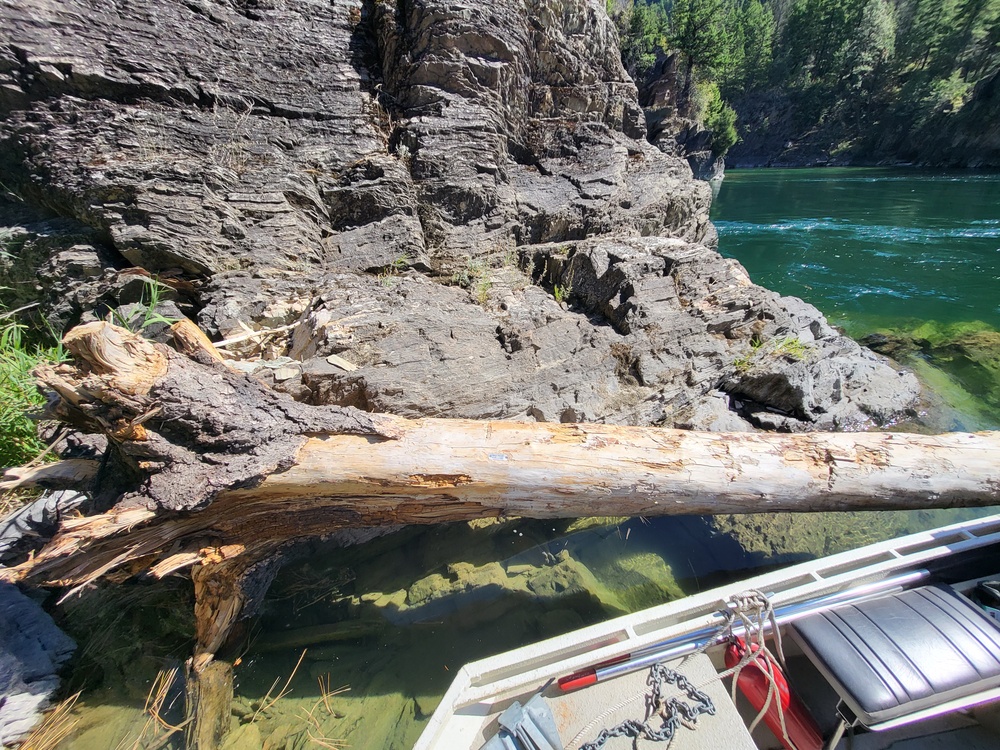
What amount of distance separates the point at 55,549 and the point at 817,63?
74.2m

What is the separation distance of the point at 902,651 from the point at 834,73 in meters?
69.7

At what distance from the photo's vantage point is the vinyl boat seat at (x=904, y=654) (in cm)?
201

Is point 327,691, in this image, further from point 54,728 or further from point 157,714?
point 54,728

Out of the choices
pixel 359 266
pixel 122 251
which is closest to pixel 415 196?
pixel 359 266

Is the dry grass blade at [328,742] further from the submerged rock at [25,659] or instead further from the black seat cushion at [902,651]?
the black seat cushion at [902,651]

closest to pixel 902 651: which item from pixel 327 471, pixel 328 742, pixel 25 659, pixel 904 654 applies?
pixel 904 654

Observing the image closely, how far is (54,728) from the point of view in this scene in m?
2.56

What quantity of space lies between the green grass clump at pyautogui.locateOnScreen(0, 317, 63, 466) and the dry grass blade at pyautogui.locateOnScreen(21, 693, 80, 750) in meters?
1.81

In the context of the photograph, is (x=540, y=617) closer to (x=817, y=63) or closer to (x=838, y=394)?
(x=838, y=394)

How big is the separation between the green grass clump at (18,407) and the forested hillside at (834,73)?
26256mm

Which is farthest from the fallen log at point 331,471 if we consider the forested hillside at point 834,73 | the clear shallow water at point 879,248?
the forested hillside at point 834,73

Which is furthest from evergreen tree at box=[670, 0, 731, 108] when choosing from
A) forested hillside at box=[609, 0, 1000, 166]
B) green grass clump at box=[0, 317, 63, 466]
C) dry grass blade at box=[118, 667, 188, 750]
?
dry grass blade at box=[118, 667, 188, 750]

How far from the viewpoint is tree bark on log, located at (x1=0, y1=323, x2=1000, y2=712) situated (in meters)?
2.28

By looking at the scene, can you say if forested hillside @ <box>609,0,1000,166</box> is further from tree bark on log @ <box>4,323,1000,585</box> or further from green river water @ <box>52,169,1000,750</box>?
green river water @ <box>52,169,1000,750</box>
